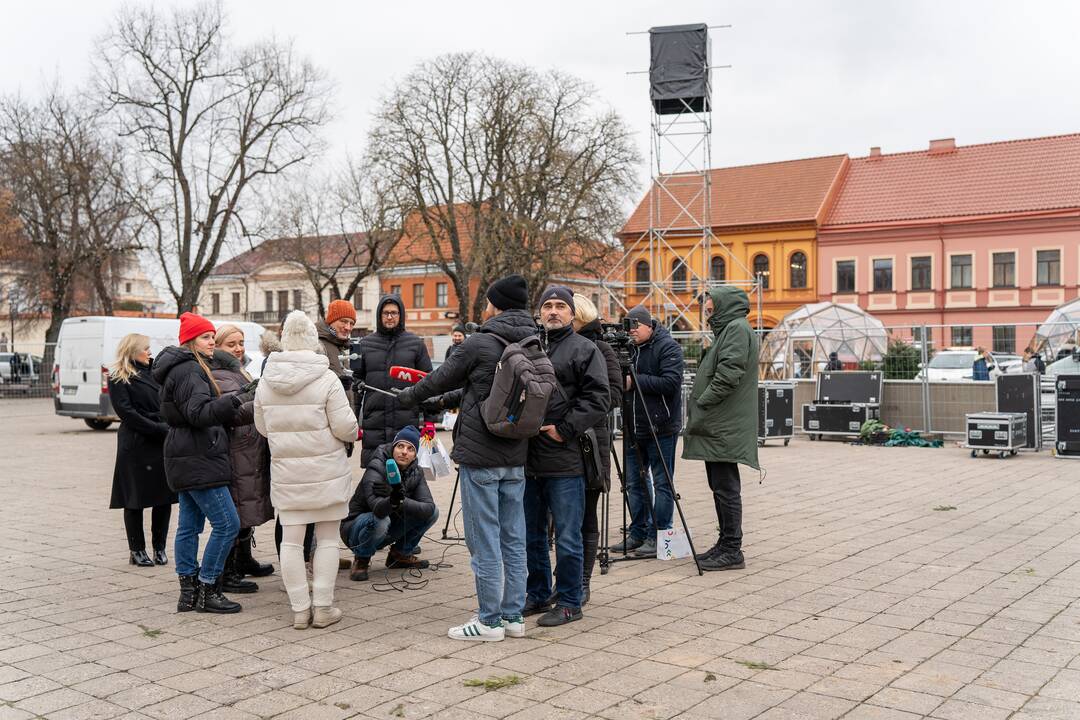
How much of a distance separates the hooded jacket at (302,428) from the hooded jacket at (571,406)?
108 centimetres

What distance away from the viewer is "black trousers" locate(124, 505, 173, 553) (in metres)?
7.32

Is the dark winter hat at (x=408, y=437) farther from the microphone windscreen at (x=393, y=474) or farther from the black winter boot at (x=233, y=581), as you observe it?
the black winter boot at (x=233, y=581)

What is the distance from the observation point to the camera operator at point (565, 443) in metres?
5.65

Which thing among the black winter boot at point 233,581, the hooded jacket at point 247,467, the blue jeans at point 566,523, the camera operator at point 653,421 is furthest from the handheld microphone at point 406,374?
the camera operator at point 653,421

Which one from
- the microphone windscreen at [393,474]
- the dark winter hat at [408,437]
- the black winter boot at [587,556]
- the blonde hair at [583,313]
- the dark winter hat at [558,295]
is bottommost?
the black winter boot at [587,556]

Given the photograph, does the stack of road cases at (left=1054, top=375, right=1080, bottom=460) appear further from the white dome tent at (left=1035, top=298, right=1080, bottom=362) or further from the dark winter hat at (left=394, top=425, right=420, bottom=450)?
the white dome tent at (left=1035, top=298, right=1080, bottom=362)

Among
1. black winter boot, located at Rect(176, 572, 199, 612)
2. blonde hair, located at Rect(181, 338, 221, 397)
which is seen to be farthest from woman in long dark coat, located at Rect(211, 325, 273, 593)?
black winter boot, located at Rect(176, 572, 199, 612)

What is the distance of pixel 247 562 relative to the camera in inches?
279

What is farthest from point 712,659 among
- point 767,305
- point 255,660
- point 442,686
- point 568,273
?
point 767,305

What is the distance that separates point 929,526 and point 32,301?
44143 millimetres

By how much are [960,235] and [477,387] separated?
4898cm

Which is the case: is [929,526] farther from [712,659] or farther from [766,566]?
[712,659]

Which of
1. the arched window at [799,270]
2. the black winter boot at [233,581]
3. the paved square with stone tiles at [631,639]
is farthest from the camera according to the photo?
the arched window at [799,270]

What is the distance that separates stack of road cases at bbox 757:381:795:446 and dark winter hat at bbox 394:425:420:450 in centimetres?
1115
